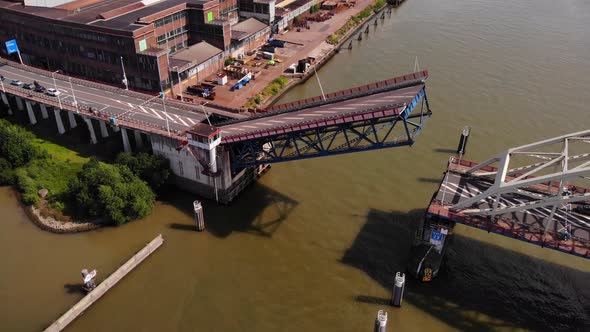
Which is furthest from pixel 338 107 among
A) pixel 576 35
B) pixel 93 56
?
pixel 576 35

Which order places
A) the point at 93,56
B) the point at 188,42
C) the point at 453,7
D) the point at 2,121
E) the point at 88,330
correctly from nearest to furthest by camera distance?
1. the point at 88,330
2. the point at 2,121
3. the point at 93,56
4. the point at 188,42
5. the point at 453,7

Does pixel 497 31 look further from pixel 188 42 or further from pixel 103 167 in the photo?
pixel 103 167

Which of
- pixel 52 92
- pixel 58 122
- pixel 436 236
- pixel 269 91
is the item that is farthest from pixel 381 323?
pixel 52 92

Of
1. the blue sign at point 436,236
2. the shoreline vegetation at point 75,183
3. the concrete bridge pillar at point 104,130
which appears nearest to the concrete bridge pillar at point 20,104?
the shoreline vegetation at point 75,183

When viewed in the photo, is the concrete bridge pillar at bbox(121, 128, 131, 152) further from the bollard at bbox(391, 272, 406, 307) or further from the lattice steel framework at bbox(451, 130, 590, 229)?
the lattice steel framework at bbox(451, 130, 590, 229)

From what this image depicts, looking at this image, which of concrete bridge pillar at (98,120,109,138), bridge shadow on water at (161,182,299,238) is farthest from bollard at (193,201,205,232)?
concrete bridge pillar at (98,120,109,138)

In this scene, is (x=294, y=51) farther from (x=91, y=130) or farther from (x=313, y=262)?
(x=313, y=262)

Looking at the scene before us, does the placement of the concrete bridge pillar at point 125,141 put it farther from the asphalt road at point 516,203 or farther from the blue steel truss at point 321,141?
the asphalt road at point 516,203
